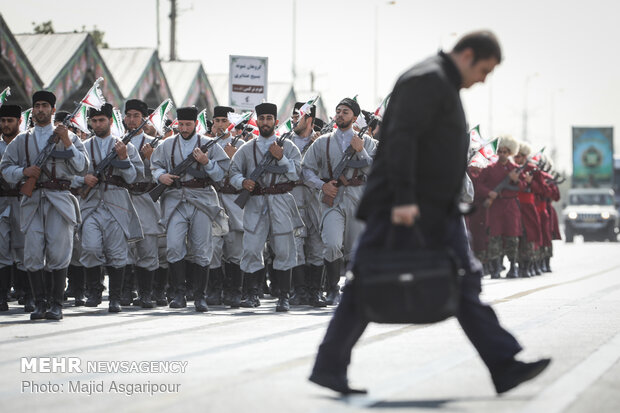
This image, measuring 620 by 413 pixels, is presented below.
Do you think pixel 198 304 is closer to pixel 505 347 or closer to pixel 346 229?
pixel 346 229

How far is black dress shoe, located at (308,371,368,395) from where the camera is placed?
6984mm

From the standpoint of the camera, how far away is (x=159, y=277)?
15.2m

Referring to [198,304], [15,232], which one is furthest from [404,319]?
[15,232]

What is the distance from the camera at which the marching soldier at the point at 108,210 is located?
13703 mm

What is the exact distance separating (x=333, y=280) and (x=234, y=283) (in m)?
1.26

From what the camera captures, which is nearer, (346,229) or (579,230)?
(346,229)

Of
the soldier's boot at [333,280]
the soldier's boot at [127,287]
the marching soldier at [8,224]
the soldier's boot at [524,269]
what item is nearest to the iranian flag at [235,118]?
the soldier's boot at [127,287]

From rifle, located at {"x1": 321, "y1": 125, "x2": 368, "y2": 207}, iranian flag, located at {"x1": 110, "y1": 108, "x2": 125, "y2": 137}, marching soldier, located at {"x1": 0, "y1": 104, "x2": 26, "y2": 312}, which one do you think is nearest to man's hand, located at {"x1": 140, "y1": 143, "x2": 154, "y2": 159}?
iranian flag, located at {"x1": 110, "y1": 108, "x2": 125, "y2": 137}

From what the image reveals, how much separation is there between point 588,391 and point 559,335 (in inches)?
123

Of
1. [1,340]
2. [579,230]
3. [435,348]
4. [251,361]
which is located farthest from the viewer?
[579,230]

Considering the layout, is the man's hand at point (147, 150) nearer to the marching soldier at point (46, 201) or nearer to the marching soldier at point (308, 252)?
the marching soldier at point (308, 252)

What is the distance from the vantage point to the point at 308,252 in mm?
14875

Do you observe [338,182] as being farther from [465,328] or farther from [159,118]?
[465,328]

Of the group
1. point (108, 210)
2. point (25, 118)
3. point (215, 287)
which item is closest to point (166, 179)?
point (108, 210)
